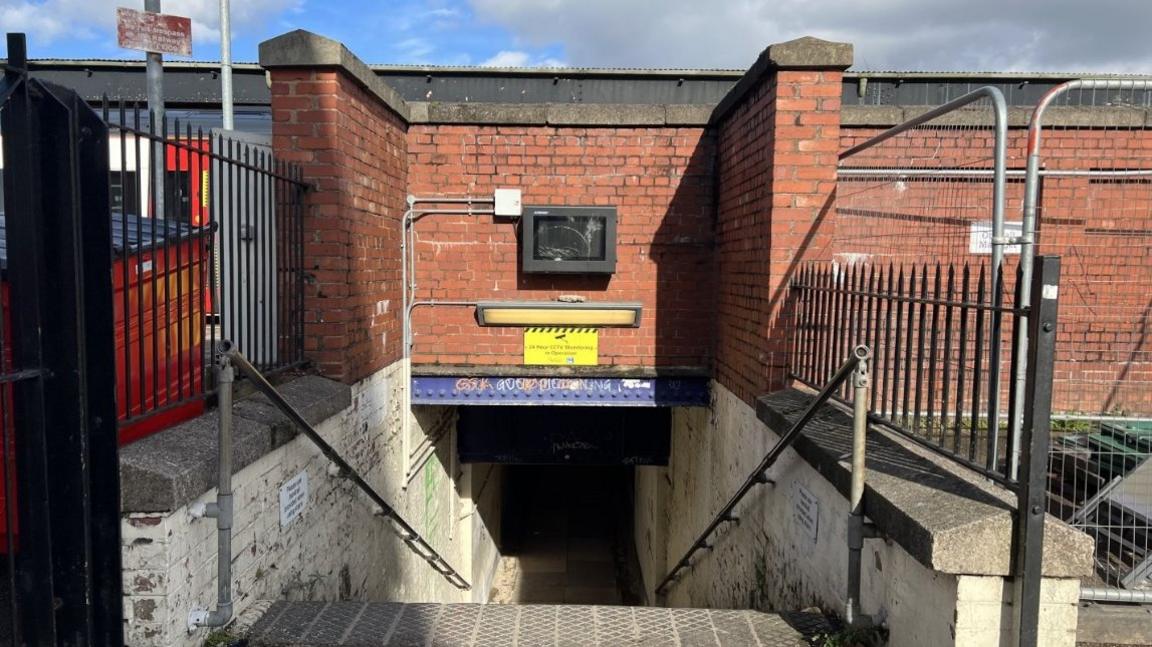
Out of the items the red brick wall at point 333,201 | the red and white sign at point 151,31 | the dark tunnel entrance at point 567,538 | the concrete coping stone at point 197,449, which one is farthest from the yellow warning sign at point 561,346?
the dark tunnel entrance at point 567,538

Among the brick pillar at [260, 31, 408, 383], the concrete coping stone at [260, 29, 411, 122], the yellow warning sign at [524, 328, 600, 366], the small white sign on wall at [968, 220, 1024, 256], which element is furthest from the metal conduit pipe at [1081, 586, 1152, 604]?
the concrete coping stone at [260, 29, 411, 122]

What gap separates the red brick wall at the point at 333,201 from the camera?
4.33 m

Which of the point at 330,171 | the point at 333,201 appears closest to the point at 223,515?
the point at 333,201

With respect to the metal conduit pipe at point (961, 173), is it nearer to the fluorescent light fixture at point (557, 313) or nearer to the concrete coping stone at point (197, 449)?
the fluorescent light fixture at point (557, 313)

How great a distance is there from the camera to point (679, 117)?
5.92 m

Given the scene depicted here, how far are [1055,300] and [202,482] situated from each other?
9.80ft

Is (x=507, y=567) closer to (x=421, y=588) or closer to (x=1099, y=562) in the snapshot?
(x=421, y=588)

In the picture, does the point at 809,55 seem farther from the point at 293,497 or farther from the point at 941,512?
the point at 293,497

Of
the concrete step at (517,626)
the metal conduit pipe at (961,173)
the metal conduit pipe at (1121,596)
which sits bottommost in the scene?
the concrete step at (517,626)

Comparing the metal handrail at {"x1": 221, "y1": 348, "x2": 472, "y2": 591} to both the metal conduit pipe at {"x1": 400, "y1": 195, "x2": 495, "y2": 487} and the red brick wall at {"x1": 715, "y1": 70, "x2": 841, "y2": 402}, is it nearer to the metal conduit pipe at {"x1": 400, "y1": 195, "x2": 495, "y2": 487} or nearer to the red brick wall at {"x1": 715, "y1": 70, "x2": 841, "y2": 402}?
the metal conduit pipe at {"x1": 400, "y1": 195, "x2": 495, "y2": 487}

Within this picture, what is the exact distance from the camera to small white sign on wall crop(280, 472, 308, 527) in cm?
347

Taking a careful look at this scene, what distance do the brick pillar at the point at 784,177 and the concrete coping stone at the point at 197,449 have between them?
273cm

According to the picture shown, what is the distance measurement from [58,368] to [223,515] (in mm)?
809

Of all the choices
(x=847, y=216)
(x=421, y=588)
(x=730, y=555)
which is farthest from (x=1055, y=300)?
(x=421, y=588)
